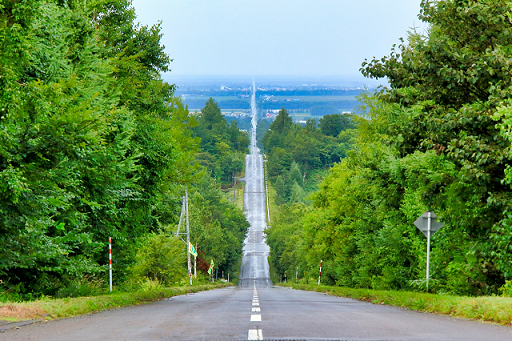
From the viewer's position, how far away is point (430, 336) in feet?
25.5

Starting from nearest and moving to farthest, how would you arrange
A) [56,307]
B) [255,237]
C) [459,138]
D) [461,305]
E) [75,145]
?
[56,307] → [461,305] → [75,145] → [459,138] → [255,237]

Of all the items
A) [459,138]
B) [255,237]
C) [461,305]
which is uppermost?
[459,138]

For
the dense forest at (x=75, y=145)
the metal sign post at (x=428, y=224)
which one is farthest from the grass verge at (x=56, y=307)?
the metal sign post at (x=428, y=224)

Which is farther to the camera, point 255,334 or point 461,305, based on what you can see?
point 461,305

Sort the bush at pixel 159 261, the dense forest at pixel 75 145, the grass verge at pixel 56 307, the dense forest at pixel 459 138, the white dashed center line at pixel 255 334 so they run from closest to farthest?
the white dashed center line at pixel 255 334 → the grass verge at pixel 56 307 → the dense forest at pixel 75 145 → the dense forest at pixel 459 138 → the bush at pixel 159 261

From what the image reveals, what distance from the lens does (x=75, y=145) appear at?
12883 millimetres

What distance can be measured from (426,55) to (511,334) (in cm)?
950

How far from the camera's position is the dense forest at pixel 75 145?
12.3 metres

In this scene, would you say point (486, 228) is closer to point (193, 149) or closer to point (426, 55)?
point (426, 55)

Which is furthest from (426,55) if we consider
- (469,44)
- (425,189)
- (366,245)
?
(366,245)

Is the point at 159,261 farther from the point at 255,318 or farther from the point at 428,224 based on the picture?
the point at 255,318

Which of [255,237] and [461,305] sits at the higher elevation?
[461,305]

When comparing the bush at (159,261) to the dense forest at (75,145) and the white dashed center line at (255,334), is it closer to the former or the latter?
the dense forest at (75,145)

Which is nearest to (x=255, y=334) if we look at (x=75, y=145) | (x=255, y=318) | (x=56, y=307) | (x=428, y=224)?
(x=255, y=318)
